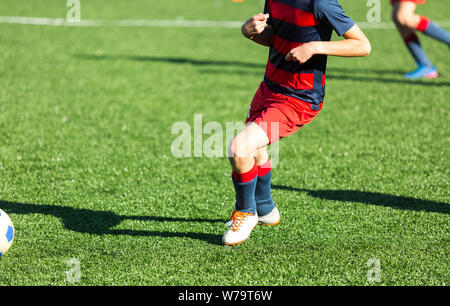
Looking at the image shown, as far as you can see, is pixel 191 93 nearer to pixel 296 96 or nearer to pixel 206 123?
pixel 206 123

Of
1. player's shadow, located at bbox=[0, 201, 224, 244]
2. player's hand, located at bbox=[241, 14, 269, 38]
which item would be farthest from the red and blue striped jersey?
player's shadow, located at bbox=[0, 201, 224, 244]

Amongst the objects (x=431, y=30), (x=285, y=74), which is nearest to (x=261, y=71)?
(x=431, y=30)

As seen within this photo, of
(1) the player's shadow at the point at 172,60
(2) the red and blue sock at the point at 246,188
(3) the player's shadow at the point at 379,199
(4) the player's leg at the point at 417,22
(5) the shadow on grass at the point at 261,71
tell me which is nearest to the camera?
(2) the red and blue sock at the point at 246,188

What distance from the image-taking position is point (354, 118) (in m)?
5.80

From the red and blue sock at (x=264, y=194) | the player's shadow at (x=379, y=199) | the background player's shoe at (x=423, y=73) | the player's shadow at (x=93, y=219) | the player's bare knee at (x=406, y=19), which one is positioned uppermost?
the player's bare knee at (x=406, y=19)

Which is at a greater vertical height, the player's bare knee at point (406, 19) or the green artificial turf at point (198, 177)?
the player's bare knee at point (406, 19)

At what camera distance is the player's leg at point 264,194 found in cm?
345

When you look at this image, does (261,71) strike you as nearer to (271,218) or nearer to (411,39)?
(411,39)

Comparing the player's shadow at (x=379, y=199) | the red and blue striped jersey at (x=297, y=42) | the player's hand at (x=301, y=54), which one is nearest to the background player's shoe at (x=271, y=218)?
the player's shadow at (x=379, y=199)

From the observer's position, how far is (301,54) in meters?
2.81

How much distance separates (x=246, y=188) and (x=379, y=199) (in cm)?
132

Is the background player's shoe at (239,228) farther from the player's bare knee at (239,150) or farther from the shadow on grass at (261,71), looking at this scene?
the shadow on grass at (261,71)

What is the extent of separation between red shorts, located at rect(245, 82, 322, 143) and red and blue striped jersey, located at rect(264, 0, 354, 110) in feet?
0.13

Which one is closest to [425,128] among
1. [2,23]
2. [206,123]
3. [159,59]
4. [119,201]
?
[206,123]
